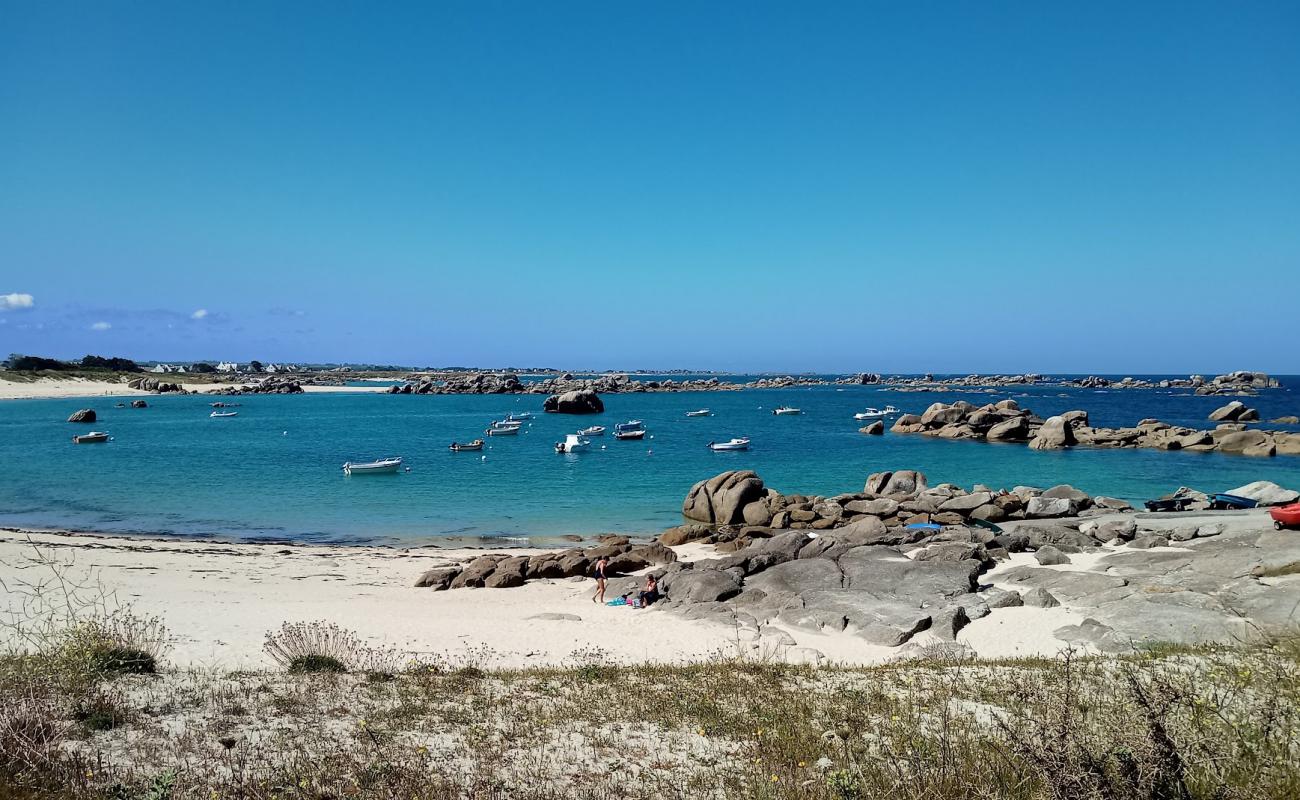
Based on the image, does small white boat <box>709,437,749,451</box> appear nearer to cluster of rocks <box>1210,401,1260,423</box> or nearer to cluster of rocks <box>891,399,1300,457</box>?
cluster of rocks <box>891,399,1300,457</box>

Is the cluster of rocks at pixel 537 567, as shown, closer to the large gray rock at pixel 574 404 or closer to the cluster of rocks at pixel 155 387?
the large gray rock at pixel 574 404

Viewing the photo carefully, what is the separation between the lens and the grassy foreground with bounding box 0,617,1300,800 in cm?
579

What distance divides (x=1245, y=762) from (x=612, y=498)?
36.1 metres

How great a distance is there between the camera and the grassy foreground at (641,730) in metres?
5.79

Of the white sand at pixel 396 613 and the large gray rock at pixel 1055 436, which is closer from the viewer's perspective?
the white sand at pixel 396 613

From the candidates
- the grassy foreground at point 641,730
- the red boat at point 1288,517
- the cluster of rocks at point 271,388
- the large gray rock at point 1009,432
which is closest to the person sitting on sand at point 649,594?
the grassy foreground at point 641,730

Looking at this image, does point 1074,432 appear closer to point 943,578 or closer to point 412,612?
point 943,578

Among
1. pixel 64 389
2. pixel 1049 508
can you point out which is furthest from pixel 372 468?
pixel 64 389

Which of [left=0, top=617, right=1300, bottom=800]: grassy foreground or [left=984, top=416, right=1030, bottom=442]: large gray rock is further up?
[left=0, top=617, right=1300, bottom=800]: grassy foreground

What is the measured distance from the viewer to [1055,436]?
218 ft

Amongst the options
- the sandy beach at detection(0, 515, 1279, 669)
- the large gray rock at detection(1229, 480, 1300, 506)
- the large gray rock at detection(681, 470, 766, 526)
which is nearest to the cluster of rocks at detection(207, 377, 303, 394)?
the sandy beach at detection(0, 515, 1279, 669)

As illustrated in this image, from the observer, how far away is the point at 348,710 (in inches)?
367

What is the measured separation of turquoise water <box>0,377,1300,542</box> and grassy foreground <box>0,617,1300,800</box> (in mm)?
22396

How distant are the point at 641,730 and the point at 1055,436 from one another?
6938cm
